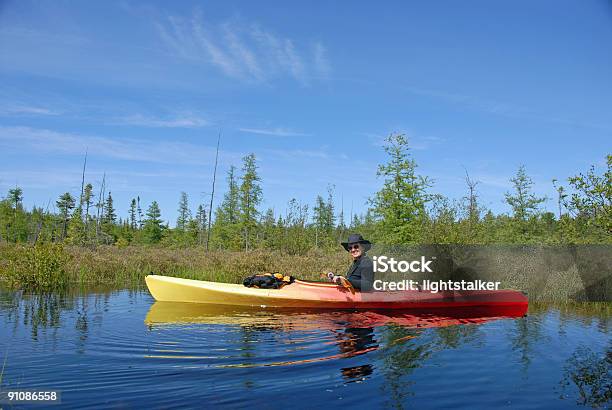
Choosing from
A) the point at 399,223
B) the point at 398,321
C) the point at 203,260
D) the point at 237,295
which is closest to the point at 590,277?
the point at 399,223

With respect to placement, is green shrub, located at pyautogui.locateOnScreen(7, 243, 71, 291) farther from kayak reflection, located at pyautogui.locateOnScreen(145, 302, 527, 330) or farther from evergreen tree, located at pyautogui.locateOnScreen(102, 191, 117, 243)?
evergreen tree, located at pyautogui.locateOnScreen(102, 191, 117, 243)

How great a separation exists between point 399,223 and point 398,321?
740 centimetres

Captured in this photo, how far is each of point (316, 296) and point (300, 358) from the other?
3.62m

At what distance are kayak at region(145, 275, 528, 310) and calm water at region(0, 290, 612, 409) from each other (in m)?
0.37

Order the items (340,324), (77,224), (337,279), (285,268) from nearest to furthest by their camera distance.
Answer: (340,324), (337,279), (285,268), (77,224)

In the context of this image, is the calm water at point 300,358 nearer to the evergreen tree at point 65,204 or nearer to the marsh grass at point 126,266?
the marsh grass at point 126,266

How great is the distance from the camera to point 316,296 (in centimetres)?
964

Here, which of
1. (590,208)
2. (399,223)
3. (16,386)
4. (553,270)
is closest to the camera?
(16,386)

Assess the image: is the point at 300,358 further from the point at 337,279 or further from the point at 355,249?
the point at 355,249

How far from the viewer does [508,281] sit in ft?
47.3

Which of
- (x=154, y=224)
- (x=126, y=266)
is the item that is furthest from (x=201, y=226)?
(x=126, y=266)

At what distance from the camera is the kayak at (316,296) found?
381 inches

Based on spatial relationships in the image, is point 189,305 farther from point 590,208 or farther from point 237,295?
point 590,208

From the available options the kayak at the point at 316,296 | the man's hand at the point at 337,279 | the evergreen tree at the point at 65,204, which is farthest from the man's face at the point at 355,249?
the evergreen tree at the point at 65,204
